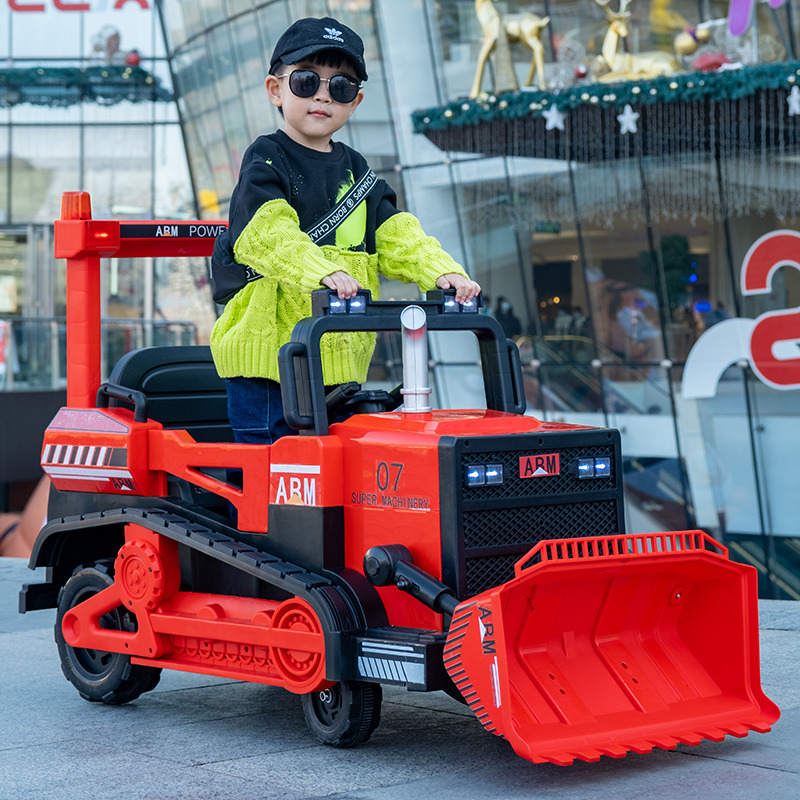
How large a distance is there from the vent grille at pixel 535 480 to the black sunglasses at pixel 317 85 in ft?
5.05

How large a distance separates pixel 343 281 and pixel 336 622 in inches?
44.1

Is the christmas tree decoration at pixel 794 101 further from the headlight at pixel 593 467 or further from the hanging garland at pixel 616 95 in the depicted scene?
the headlight at pixel 593 467

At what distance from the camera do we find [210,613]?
446 centimetres

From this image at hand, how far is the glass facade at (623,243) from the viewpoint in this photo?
17828mm

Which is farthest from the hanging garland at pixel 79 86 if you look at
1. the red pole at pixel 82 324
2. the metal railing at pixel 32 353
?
the red pole at pixel 82 324

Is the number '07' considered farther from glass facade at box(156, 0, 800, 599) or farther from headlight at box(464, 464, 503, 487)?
glass facade at box(156, 0, 800, 599)

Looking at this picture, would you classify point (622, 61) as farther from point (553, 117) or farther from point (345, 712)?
point (345, 712)

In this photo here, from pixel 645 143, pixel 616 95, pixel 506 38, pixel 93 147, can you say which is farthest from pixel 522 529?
pixel 93 147

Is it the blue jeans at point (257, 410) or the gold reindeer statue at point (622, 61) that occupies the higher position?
the gold reindeer statue at point (622, 61)

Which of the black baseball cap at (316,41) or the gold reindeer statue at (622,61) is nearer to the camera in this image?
the black baseball cap at (316,41)

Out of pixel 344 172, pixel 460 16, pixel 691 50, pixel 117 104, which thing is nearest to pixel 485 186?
pixel 460 16

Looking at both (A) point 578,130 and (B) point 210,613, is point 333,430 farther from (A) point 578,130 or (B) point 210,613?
(A) point 578,130

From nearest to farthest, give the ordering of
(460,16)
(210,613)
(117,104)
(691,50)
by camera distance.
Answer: (210,613) < (691,50) < (460,16) < (117,104)

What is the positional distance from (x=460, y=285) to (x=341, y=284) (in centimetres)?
56
